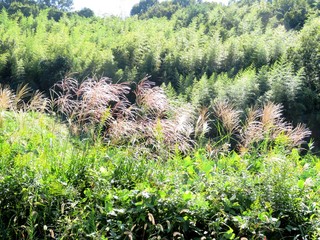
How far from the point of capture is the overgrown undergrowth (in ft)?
7.60

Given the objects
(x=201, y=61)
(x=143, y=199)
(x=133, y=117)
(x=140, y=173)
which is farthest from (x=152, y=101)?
(x=201, y=61)

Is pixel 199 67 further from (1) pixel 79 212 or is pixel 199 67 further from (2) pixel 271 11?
(1) pixel 79 212

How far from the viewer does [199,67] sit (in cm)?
1633

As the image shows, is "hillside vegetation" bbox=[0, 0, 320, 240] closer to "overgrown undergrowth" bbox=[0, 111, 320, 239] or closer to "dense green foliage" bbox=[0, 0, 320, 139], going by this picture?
"overgrown undergrowth" bbox=[0, 111, 320, 239]

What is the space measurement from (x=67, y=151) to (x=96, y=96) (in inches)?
16.9

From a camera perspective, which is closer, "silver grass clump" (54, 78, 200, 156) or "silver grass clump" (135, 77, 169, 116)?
"silver grass clump" (54, 78, 200, 156)

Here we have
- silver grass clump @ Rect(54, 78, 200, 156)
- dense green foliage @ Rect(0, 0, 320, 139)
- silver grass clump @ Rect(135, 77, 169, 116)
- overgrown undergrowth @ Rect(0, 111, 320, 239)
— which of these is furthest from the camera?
dense green foliage @ Rect(0, 0, 320, 139)

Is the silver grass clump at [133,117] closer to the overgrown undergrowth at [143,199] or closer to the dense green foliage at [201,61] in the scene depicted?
the overgrown undergrowth at [143,199]

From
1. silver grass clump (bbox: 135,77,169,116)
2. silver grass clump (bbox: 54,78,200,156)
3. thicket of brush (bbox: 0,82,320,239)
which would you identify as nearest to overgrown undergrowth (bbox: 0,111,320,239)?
thicket of brush (bbox: 0,82,320,239)

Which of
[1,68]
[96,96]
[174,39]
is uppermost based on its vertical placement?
[96,96]

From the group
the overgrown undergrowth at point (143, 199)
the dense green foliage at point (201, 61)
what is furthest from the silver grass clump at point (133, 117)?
the dense green foliage at point (201, 61)

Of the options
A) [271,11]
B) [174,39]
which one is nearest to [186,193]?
[174,39]

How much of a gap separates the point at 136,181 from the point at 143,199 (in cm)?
27

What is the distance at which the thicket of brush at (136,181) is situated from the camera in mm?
2338
